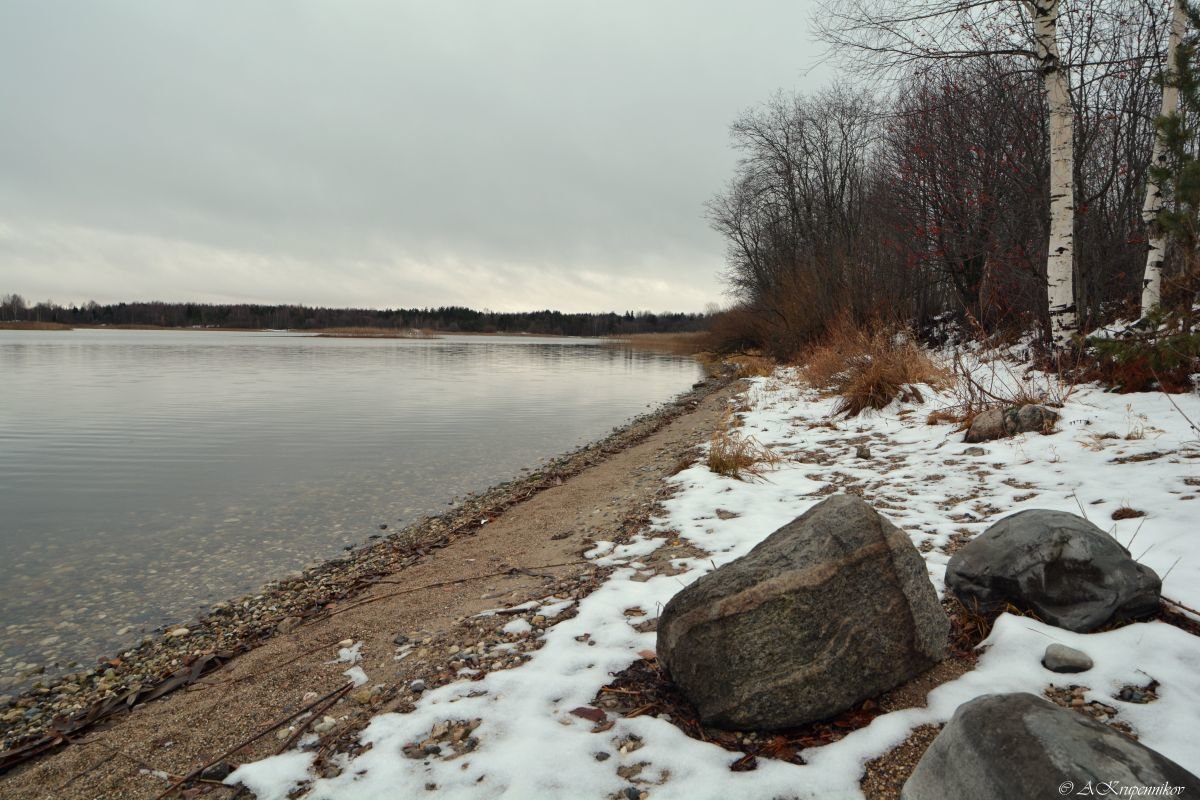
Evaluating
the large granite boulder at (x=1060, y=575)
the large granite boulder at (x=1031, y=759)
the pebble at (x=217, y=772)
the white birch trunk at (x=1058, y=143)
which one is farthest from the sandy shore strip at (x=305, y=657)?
the white birch trunk at (x=1058, y=143)

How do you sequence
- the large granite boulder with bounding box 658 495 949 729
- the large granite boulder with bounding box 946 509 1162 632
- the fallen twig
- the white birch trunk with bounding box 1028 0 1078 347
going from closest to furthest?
the large granite boulder with bounding box 658 495 949 729 → the fallen twig → the large granite boulder with bounding box 946 509 1162 632 → the white birch trunk with bounding box 1028 0 1078 347

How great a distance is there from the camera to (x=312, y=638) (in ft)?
14.1

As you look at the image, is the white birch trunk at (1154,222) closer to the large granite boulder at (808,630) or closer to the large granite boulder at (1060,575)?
the large granite boulder at (1060,575)

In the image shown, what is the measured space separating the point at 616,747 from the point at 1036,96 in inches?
605

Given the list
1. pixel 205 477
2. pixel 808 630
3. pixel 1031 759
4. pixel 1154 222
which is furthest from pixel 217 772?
pixel 1154 222

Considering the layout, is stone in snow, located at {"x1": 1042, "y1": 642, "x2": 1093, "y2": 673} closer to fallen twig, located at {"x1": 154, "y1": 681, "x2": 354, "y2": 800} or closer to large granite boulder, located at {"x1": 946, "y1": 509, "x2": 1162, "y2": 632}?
large granite boulder, located at {"x1": 946, "y1": 509, "x2": 1162, "y2": 632}

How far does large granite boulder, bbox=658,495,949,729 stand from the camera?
2568 mm

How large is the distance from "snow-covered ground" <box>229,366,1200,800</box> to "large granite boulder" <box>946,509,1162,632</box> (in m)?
0.10

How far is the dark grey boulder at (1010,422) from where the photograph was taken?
256 inches

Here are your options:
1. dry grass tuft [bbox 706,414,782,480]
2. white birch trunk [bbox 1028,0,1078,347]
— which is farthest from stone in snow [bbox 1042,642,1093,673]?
white birch trunk [bbox 1028,0,1078,347]

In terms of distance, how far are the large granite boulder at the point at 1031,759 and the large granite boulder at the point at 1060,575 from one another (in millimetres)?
1330

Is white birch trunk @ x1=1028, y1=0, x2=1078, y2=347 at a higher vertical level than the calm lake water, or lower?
higher

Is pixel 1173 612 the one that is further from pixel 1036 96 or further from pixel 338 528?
pixel 1036 96

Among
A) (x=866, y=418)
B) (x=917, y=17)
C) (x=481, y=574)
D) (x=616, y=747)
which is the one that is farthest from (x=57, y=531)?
(x=917, y=17)
